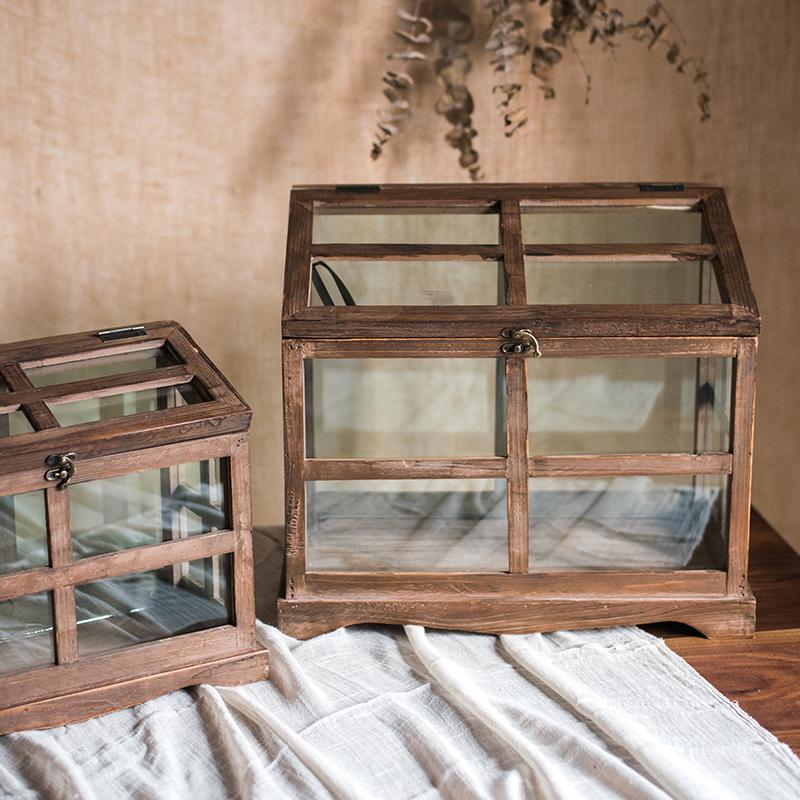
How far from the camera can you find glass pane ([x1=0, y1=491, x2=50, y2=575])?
119 cm

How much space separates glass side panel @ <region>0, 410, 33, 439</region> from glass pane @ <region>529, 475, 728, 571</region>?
600 millimetres

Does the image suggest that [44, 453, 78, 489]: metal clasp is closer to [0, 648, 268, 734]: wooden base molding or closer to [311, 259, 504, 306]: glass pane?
[0, 648, 268, 734]: wooden base molding

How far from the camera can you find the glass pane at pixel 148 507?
122 cm

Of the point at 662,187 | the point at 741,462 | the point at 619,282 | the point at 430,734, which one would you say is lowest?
the point at 430,734

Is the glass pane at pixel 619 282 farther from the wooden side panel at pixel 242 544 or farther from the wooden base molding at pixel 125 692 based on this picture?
the wooden base molding at pixel 125 692

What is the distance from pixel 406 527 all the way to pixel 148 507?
0.35m

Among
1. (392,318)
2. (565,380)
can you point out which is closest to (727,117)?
(565,380)

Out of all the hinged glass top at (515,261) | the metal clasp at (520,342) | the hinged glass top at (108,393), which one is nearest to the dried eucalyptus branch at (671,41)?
the hinged glass top at (515,261)

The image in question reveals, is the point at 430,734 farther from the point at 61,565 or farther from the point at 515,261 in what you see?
the point at 515,261

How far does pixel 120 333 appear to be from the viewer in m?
1.39

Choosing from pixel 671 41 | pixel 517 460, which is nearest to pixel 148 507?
pixel 517 460

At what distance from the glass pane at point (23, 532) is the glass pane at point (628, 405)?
58 centimetres

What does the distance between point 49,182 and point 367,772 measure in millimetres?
1040

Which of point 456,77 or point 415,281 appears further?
point 456,77
